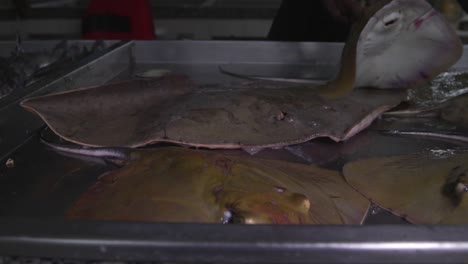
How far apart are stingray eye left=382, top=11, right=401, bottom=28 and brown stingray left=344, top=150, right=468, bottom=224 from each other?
1.91 ft

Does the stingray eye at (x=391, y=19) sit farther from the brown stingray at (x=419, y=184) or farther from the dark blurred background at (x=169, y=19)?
the dark blurred background at (x=169, y=19)

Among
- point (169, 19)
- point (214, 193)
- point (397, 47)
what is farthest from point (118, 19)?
point (214, 193)

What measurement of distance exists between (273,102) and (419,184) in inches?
22.4

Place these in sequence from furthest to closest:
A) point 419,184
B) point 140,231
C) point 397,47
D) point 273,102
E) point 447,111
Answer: point 397,47 → point 447,111 → point 273,102 → point 419,184 → point 140,231

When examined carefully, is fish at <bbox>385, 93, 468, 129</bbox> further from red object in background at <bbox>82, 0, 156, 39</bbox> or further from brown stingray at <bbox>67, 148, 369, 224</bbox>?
red object in background at <bbox>82, 0, 156, 39</bbox>

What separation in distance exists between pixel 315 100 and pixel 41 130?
3.08ft

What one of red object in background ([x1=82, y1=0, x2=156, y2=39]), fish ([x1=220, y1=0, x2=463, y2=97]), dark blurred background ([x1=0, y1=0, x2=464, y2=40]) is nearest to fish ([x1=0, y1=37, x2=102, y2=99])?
fish ([x1=220, y1=0, x2=463, y2=97])

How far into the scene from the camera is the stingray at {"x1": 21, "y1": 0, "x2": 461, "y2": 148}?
1.38 metres

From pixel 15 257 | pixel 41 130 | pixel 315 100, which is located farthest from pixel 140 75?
pixel 15 257

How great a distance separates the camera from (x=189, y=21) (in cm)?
501

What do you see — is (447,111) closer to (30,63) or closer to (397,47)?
(397,47)

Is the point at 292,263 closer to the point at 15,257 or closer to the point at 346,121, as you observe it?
the point at 15,257

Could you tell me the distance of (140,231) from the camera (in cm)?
74

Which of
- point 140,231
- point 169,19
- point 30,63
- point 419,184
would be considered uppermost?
point 140,231
